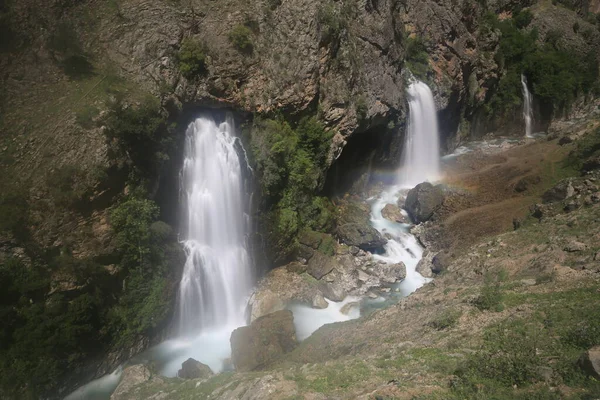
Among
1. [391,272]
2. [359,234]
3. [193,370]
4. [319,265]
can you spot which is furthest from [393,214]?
[193,370]

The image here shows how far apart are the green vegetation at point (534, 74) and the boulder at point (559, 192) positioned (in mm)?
18253

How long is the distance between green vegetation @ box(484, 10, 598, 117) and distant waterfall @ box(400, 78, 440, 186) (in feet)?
33.9

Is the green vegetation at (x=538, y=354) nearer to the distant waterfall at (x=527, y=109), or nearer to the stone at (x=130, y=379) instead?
the stone at (x=130, y=379)

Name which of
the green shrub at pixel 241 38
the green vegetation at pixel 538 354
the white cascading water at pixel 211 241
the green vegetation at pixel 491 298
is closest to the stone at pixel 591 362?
the green vegetation at pixel 538 354

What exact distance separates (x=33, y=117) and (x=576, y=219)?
74.1 feet

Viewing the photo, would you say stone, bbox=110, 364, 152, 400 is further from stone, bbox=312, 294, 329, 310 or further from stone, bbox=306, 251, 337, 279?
stone, bbox=306, 251, 337, 279

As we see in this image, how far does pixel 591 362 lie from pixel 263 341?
1170 centimetres

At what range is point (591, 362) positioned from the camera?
7488 millimetres

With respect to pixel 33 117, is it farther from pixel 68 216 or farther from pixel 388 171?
pixel 388 171

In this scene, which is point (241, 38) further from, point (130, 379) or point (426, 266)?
point (130, 379)

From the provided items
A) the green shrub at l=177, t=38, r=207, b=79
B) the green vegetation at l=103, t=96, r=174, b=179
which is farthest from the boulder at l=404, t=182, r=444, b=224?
the green vegetation at l=103, t=96, r=174, b=179

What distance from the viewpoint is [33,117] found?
1560cm

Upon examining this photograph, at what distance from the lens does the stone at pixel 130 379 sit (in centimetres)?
1448

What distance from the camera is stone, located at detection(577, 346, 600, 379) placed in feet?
24.3
